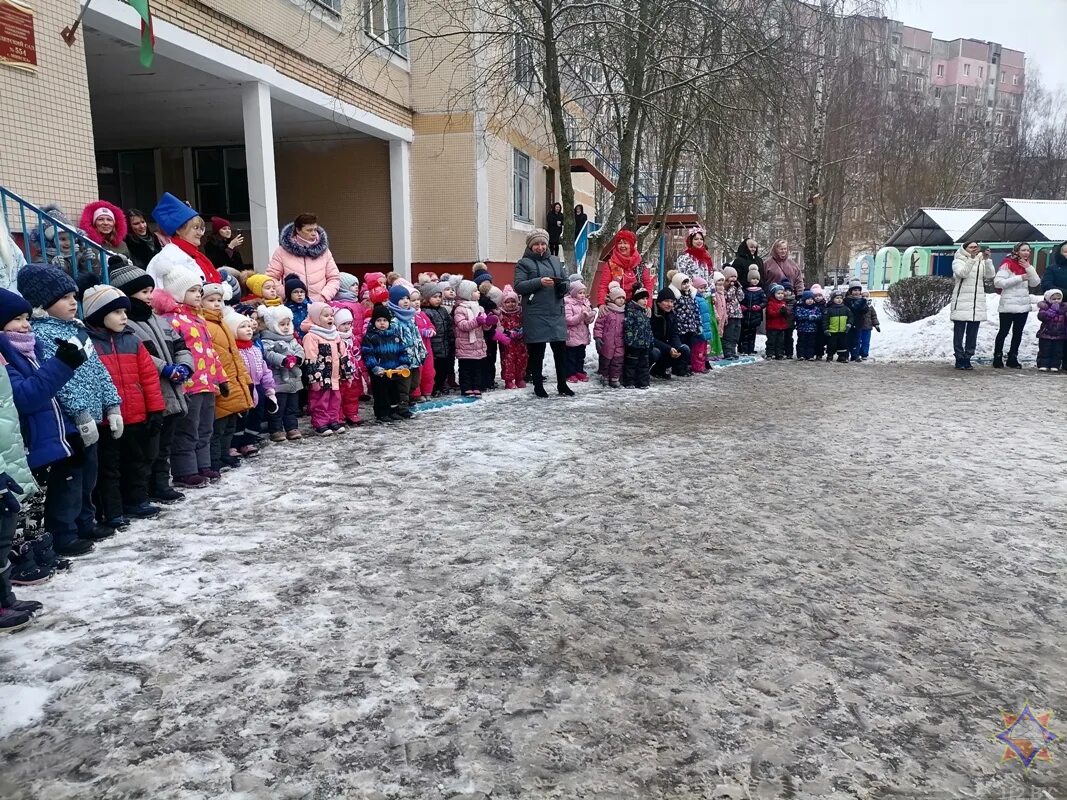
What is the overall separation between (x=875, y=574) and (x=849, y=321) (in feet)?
31.4

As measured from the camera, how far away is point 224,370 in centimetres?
515

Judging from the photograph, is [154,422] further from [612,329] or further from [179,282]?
[612,329]

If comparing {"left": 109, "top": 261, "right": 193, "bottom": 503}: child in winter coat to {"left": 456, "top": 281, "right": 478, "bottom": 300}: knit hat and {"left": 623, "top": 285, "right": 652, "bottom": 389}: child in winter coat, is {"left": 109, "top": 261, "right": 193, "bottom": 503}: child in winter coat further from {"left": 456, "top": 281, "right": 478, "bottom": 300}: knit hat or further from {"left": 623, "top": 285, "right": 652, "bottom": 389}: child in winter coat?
{"left": 623, "top": 285, "right": 652, "bottom": 389}: child in winter coat

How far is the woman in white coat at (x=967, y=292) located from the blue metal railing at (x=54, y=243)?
10.4 meters

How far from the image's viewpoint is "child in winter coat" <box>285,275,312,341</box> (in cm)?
652

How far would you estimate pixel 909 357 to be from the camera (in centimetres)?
1309

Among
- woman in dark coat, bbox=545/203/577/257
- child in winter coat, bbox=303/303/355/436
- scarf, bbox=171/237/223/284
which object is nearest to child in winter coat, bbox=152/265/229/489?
scarf, bbox=171/237/223/284

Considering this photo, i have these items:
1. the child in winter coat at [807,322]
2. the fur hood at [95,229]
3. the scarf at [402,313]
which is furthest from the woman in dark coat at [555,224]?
the fur hood at [95,229]

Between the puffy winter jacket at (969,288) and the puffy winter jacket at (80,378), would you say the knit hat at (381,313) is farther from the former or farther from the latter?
the puffy winter jacket at (969,288)

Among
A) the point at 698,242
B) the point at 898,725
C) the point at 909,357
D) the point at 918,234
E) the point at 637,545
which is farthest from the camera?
the point at 918,234

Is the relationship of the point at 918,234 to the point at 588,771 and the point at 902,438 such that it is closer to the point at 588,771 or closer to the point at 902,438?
the point at 902,438

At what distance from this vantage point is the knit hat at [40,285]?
142 inches

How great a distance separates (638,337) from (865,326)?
529cm

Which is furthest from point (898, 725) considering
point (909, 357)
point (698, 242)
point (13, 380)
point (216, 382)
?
point (909, 357)
